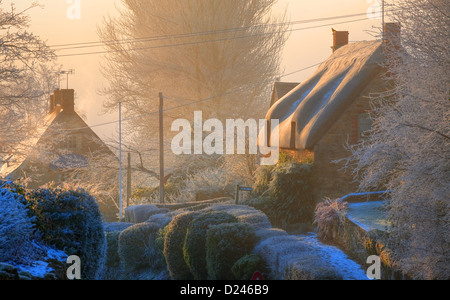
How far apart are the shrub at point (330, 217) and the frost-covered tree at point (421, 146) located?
4.89 m

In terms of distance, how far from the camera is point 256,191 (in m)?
26.6

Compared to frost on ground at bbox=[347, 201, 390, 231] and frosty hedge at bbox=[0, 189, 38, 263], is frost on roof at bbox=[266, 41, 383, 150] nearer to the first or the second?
frost on ground at bbox=[347, 201, 390, 231]

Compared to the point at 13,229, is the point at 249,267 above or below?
below

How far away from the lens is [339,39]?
1169 inches

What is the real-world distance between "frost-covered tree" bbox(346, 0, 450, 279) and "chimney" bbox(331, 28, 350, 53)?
15391mm

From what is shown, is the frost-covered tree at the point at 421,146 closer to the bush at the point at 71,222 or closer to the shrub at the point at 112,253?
the bush at the point at 71,222

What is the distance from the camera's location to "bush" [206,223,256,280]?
14289 millimetres

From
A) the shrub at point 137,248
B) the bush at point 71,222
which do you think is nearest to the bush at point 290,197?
the shrub at point 137,248

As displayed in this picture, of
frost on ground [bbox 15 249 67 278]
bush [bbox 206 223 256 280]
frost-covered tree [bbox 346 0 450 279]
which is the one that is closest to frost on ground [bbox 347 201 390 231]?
frost-covered tree [bbox 346 0 450 279]

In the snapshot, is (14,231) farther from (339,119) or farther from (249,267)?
(339,119)

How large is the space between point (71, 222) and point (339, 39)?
19.4 metres

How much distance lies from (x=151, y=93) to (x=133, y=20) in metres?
6.47

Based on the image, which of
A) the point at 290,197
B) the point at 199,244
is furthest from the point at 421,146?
the point at 290,197
